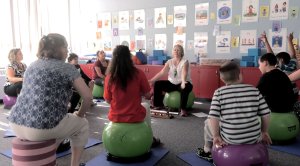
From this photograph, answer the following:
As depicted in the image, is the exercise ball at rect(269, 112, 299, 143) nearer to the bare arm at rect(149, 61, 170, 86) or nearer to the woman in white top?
the woman in white top

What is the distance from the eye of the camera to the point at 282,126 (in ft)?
9.41

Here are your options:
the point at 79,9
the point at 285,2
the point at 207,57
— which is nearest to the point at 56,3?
the point at 79,9

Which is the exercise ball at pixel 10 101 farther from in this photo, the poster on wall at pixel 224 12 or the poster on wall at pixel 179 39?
the poster on wall at pixel 224 12

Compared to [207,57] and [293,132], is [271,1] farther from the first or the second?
[293,132]

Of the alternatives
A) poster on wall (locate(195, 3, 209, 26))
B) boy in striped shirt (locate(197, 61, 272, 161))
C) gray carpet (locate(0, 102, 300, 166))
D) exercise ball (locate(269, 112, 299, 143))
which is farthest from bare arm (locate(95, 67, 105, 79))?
boy in striped shirt (locate(197, 61, 272, 161))

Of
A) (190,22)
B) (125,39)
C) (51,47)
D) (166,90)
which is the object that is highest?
(190,22)

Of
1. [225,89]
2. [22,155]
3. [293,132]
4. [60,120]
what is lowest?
[293,132]

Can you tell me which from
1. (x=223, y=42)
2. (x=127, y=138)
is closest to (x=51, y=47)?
(x=127, y=138)

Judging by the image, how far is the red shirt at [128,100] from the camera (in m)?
2.45

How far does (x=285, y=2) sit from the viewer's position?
4.63 m

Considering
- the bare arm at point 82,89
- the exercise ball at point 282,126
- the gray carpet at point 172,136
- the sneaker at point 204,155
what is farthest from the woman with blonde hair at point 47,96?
the exercise ball at point 282,126

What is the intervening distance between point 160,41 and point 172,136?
3.12m

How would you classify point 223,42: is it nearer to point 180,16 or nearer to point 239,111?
point 180,16

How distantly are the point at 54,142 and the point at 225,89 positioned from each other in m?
1.26
